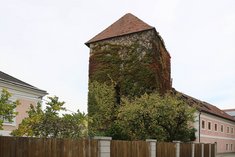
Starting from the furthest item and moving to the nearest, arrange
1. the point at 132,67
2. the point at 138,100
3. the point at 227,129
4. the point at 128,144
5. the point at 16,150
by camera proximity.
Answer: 1. the point at 227,129
2. the point at 132,67
3. the point at 138,100
4. the point at 128,144
5. the point at 16,150

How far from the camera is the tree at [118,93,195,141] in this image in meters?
28.7

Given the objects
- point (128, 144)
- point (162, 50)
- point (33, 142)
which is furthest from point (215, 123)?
point (33, 142)

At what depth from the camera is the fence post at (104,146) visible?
43.1 feet

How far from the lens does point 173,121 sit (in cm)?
2870

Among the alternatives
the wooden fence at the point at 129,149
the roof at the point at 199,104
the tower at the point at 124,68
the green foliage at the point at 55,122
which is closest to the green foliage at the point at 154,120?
the tower at the point at 124,68

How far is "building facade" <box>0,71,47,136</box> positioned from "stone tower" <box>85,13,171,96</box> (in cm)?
955

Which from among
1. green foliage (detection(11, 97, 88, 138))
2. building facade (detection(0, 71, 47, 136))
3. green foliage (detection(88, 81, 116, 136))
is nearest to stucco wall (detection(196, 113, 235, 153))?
green foliage (detection(88, 81, 116, 136))

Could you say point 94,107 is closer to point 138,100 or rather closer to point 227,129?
point 138,100

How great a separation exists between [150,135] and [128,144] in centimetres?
1367

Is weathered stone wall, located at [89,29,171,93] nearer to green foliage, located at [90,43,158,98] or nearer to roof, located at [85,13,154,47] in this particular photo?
green foliage, located at [90,43,158,98]

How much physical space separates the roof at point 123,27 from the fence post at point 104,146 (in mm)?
23526

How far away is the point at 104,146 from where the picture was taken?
44.0 ft

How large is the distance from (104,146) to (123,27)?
26080 millimetres

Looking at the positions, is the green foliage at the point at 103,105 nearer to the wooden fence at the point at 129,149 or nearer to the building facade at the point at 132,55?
the building facade at the point at 132,55
